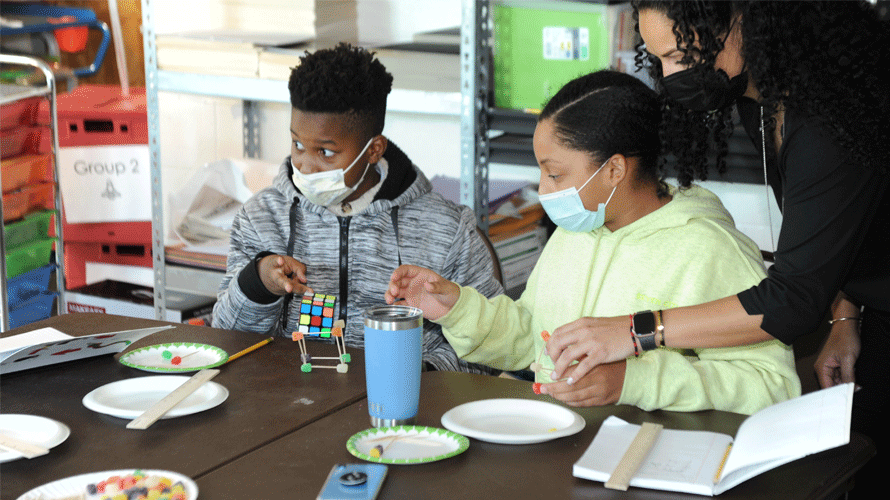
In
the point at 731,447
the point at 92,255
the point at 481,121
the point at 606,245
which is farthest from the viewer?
the point at 92,255

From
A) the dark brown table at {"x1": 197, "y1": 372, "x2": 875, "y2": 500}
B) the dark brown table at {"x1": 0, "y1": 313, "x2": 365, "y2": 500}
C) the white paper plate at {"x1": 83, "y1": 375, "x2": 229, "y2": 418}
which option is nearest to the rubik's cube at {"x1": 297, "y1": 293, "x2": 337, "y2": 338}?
the dark brown table at {"x1": 0, "y1": 313, "x2": 365, "y2": 500}

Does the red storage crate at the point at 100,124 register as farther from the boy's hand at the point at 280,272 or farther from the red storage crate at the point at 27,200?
the boy's hand at the point at 280,272

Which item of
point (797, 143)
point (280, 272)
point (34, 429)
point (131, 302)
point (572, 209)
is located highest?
point (797, 143)

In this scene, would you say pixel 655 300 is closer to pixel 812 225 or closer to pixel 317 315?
pixel 812 225

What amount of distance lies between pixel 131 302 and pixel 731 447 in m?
2.14

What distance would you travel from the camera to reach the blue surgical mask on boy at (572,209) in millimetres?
1426

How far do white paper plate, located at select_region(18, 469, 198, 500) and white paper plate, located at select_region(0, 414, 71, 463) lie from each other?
0.12m

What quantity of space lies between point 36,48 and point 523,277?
7.81ft

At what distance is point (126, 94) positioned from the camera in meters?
3.05

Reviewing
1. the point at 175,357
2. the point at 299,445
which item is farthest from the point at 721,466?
the point at 175,357

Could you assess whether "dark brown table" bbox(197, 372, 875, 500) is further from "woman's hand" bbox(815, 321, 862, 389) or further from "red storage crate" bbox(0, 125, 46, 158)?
"red storage crate" bbox(0, 125, 46, 158)

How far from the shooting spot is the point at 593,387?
1102 millimetres

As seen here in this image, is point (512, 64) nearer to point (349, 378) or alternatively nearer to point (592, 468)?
point (349, 378)

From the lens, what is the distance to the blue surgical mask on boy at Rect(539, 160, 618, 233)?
1.43 meters
